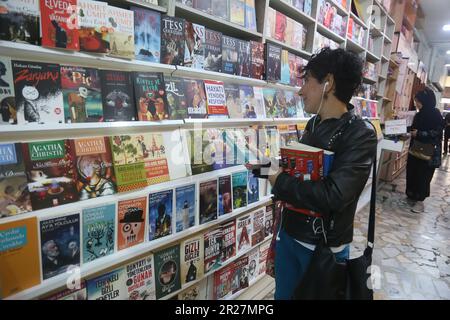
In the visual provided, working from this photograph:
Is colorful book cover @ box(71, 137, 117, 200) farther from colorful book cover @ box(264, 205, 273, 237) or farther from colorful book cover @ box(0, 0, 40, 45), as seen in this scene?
colorful book cover @ box(264, 205, 273, 237)

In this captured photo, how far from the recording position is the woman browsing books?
1.03 m

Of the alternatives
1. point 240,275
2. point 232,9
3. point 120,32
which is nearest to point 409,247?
point 240,275

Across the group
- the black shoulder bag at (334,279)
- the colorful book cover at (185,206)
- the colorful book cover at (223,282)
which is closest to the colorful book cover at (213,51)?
the colorful book cover at (185,206)

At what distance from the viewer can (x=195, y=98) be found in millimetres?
1621

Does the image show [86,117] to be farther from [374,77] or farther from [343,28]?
[374,77]

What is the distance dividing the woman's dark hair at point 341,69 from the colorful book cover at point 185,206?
0.88 meters

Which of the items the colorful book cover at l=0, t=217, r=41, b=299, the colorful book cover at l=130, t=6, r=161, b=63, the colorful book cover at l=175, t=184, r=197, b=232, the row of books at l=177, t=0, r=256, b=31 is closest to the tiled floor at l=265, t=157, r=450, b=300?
the colorful book cover at l=175, t=184, r=197, b=232

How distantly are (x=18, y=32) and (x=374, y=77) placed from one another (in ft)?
14.9

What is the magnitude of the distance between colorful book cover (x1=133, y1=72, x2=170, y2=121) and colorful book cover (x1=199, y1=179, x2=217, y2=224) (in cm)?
48

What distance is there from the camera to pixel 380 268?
Result: 103 inches

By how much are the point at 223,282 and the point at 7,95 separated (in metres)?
1.63

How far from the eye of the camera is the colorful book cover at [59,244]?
1086 mm

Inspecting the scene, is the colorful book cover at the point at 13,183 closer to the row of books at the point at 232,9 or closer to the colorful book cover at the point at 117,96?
the colorful book cover at the point at 117,96
